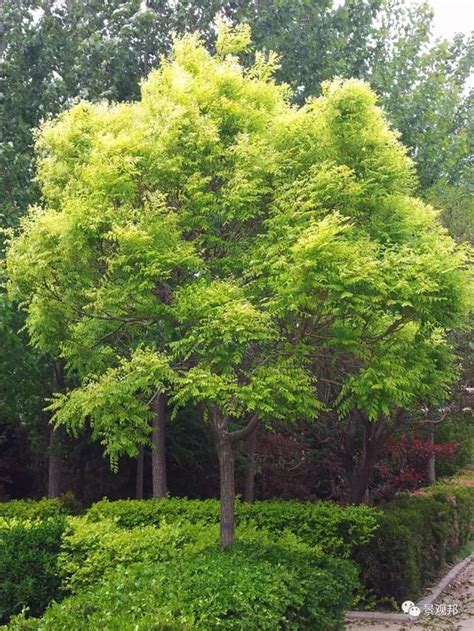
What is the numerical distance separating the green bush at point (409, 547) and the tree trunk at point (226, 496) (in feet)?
7.54

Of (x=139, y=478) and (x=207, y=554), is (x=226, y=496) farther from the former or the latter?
(x=139, y=478)

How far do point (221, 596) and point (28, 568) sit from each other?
2.87 metres

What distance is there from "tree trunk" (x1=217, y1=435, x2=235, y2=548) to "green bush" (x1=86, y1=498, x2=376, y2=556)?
1400 mm

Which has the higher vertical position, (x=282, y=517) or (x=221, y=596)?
(x=282, y=517)

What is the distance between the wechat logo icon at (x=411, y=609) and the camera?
8.70 meters

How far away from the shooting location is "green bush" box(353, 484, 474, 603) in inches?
362

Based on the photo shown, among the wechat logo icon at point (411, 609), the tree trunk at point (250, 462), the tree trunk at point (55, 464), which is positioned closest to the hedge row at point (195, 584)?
the wechat logo icon at point (411, 609)

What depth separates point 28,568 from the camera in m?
7.36

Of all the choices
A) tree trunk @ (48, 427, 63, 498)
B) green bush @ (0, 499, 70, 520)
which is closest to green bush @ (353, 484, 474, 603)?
green bush @ (0, 499, 70, 520)

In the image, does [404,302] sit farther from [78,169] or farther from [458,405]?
[458,405]

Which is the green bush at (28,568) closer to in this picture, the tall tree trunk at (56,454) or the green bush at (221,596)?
the green bush at (221,596)

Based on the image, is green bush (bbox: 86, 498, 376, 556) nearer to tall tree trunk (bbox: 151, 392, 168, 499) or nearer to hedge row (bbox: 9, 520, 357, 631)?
hedge row (bbox: 9, 520, 357, 631)

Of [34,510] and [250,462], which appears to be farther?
[250,462]

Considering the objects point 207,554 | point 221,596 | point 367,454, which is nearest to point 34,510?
point 207,554
